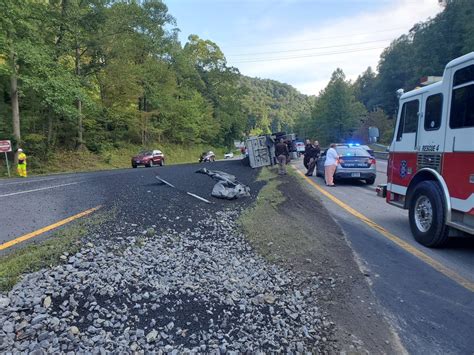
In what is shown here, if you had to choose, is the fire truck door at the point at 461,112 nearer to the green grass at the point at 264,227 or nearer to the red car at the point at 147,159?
the green grass at the point at 264,227

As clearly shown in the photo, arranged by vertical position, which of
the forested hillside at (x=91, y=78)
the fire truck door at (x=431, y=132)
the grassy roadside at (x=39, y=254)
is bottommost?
the grassy roadside at (x=39, y=254)

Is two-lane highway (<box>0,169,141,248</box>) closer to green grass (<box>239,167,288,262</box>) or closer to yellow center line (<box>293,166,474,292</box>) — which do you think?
green grass (<box>239,167,288,262</box>)

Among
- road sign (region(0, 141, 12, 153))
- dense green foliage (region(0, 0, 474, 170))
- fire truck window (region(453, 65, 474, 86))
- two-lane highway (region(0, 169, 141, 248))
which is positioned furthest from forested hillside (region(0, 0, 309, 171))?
fire truck window (region(453, 65, 474, 86))

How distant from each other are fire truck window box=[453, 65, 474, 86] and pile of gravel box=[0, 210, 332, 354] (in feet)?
11.8

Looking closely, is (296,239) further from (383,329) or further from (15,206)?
A: (15,206)

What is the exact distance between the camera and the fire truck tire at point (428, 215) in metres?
5.31

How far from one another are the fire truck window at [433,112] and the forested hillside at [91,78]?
22510mm

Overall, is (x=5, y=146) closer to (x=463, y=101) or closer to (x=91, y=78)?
(x=91, y=78)

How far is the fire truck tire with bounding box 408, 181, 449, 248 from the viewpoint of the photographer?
5.31 metres

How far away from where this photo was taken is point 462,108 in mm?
4938

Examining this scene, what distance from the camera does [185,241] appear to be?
16.1 feet

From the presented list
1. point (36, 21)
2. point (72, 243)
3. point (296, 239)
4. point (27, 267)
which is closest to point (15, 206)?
point (72, 243)

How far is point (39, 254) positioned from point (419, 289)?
4.44 meters

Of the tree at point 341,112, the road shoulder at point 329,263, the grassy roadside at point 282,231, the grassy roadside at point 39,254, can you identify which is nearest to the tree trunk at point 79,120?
the grassy roadside at point 282,231
